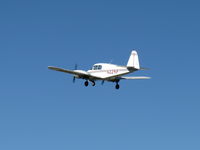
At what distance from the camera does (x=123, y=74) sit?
116500mm

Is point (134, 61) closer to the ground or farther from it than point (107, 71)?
farther from it

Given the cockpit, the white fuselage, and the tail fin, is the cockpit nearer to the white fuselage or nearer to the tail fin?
the white fuselage

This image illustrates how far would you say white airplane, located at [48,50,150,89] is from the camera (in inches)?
4580

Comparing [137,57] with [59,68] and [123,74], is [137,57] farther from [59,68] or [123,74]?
[59,68]

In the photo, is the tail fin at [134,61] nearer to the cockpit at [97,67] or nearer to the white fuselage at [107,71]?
the white fuselage at [107,71]

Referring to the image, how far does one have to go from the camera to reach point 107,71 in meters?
118

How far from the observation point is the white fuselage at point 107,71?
11644 cm

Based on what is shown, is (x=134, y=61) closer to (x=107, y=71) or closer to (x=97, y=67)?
(x=107, y=71)

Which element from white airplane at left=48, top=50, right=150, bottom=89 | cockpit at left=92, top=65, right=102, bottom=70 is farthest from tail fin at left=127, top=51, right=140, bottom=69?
cockpit at left=92, top=65, right=102, bottom=70

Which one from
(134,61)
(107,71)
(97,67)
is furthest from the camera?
(97,67)

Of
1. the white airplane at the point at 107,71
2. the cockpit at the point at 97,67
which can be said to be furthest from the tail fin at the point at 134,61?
the cockpit at the point at 97,67

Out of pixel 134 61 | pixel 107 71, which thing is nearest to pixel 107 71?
pixel 107 71

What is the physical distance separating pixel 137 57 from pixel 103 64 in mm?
5644

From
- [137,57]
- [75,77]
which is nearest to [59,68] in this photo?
[75,77]
